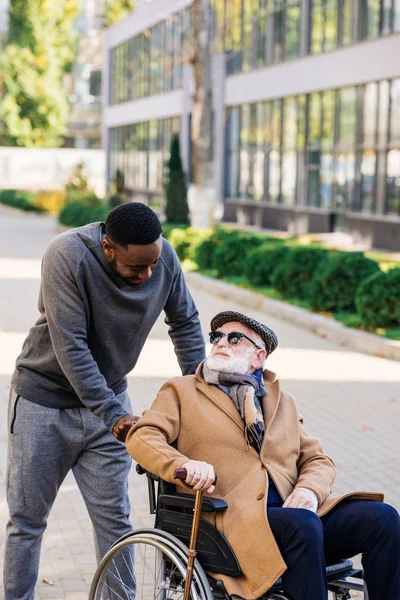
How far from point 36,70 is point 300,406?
61196 mm

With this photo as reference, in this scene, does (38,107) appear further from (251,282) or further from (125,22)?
(251,282)

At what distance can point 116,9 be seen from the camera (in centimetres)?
7119

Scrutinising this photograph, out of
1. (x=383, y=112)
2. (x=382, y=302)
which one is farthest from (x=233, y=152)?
(x=382, y=302)

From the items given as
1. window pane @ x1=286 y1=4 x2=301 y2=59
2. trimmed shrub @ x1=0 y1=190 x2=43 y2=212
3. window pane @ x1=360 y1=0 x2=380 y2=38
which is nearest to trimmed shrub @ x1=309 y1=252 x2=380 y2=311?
window pane @ x1=360 y1=0 x2=380 y2=38

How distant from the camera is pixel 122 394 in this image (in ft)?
14.3

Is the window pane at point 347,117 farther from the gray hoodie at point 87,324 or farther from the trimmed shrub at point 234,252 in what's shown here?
the gray hoodie at point 87,324

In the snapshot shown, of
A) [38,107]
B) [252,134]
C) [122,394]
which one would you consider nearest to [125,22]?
[38,107]

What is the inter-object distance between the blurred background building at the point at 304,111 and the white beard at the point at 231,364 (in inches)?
862

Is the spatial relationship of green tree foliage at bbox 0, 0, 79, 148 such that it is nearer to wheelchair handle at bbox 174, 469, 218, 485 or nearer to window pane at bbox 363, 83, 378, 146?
window pane at bbox 363, 83, 378, 146

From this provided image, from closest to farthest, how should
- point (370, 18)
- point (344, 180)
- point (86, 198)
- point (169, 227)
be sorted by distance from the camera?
point (169, 227), point (370, 18), point (344, 180), point (86, 198)

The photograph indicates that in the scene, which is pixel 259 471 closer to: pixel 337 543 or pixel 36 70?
pixel 337 543

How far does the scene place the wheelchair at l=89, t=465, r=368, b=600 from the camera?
12.2ft

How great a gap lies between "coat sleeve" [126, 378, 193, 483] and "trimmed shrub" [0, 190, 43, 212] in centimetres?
3994

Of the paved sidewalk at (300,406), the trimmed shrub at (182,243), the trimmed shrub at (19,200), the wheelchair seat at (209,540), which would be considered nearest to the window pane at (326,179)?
the trimmed shrub at (182,243)
